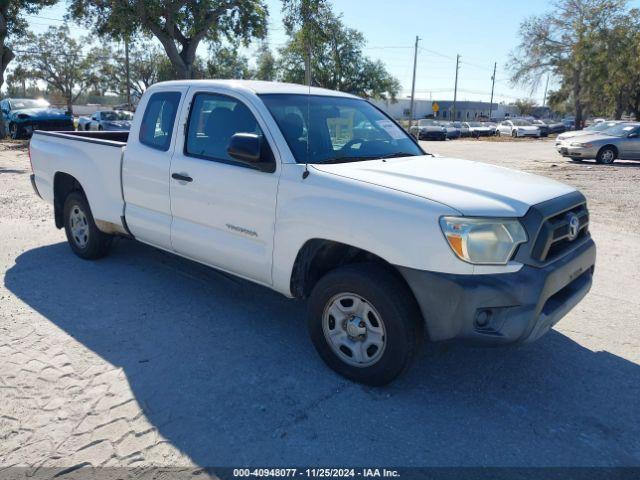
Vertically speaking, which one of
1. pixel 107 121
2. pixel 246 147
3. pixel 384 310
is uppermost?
pixel 107 121

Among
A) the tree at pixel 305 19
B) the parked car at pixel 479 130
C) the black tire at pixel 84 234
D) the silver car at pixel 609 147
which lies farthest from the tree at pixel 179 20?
Result: the parked car at pixel 479 130

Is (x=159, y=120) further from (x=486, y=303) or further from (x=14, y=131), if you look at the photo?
(x=14, y=131)

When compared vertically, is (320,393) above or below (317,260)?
below

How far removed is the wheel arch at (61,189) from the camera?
19.8ft

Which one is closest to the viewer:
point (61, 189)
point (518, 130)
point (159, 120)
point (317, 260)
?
point (317, 260)

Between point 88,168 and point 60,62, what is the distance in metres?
61.2

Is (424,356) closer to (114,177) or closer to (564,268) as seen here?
(564,268)

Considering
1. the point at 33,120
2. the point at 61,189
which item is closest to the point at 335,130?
the point at 61,189

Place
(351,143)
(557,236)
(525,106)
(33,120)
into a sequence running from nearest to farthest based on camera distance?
1. (557,236)
2. (351,143)
3. (33,120)
4. (525,106)

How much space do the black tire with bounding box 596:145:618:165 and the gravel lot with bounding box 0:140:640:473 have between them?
15649 millimetres

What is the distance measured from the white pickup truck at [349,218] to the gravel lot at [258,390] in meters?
0.44

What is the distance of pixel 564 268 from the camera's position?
3.27 metres

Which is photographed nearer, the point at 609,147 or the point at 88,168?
the point at 88,168

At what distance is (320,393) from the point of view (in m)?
3.38
